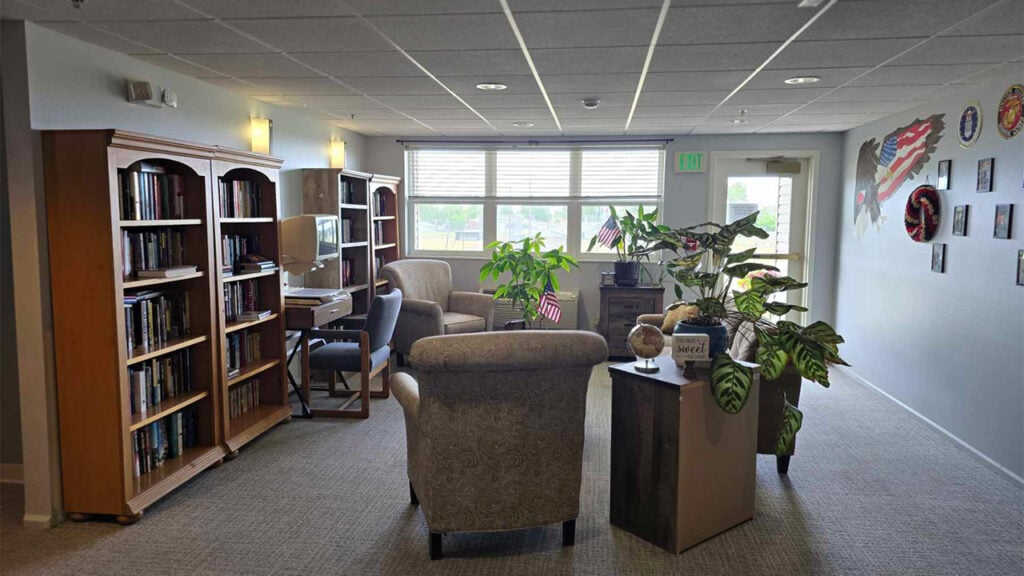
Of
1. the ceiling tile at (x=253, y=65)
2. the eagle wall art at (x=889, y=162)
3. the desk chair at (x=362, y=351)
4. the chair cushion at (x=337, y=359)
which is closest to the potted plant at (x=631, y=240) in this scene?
the eagle wall art at (x=889, y=162)

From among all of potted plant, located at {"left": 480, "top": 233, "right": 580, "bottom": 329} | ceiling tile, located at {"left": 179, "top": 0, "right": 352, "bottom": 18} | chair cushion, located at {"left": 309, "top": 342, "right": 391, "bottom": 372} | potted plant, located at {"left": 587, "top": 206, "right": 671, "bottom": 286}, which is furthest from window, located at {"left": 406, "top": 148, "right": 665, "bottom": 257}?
ceiling tile, located at {"left": 179, "top": 0, "right": 352, "bottom": 18}

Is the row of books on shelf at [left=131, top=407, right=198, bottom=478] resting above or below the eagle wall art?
below

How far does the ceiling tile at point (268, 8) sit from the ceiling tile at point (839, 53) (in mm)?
2027

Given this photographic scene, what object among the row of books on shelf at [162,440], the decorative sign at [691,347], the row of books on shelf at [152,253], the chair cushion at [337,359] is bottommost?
the row of books on shelf at [162,440]

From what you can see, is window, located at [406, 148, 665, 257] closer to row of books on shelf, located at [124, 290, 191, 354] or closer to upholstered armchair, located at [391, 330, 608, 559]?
row of books on shelf, located at [124, 290, 191, 354]

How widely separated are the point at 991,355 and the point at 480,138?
186 inches

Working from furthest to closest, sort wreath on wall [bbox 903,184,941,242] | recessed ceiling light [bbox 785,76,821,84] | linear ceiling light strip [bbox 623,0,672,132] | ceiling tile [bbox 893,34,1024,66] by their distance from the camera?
wreath on wall [bbox 903,184,941,242]
recessed ceiling light [bbox 785,76,821,84]
ceiling tile [bbox 893,34,1024,66]
linear ceiling light strip [bbox 623,0,672,132]

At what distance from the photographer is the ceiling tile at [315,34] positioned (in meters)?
2.71

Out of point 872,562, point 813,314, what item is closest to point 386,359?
point 872,562

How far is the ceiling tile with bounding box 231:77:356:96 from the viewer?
12.8ft

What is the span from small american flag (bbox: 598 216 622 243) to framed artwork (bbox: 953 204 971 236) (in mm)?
2762

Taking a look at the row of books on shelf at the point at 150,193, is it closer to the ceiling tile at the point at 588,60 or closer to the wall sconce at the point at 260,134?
the wall sconce at the point at 260,134

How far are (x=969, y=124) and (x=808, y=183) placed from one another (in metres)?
2.35

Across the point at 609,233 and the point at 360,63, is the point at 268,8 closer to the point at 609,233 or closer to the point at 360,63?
the point at 360,63
